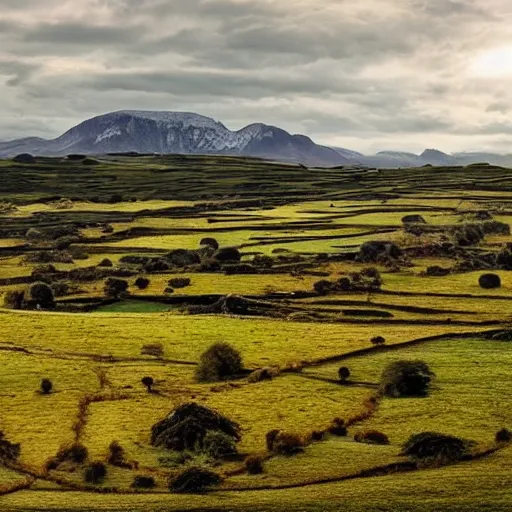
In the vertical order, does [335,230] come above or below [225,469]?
above

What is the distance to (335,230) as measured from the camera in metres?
136

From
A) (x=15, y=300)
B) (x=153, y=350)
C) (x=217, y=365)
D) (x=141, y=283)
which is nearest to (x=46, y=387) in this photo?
(x=217, y=365)

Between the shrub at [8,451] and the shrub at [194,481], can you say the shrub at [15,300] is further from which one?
the shrub at [194,481]

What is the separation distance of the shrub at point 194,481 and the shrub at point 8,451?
8.53 m

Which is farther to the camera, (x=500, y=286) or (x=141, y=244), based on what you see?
(x=141, y=244)

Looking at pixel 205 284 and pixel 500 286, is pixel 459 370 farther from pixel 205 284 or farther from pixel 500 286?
pixel 205 284

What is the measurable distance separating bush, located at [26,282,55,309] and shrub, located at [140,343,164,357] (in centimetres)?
2197

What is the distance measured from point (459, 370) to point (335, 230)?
80.8 metres

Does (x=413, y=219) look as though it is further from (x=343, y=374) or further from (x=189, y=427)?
(x=189, y=427)

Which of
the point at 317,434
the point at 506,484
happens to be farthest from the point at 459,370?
the point at 506,484

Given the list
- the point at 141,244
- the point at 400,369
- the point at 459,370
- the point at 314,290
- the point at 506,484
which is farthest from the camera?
the point at 141,244

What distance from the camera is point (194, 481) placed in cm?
3797

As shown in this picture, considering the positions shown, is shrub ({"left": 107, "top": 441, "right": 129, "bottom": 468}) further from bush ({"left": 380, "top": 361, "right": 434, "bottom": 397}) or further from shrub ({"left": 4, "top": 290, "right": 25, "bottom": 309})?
shrub ({"left": 4, "top": 290, "right": 25, "bottom": 309})

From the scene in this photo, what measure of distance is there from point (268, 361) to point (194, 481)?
76.9ft
